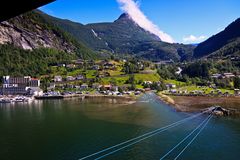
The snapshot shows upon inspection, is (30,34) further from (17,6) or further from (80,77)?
(17,6)

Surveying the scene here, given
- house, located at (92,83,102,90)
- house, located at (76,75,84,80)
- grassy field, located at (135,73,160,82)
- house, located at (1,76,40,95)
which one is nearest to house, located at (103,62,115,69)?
grassy field, located at (135,73,160,82)

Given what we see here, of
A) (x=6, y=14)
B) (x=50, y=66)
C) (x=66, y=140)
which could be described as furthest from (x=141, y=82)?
(x=6, y=14)

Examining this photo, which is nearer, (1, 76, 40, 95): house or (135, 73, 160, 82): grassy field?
(1, 76, 40, 95): house

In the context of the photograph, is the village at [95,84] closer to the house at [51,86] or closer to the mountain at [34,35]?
the house at [51,86]

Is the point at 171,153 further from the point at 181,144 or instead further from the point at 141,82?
the point at 141,82

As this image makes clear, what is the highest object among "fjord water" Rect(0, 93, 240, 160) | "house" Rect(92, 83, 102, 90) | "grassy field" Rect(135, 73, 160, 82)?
"grassy field" Rect(135, 73, 160, 82)

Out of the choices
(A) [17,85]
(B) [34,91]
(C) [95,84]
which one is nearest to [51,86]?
(A) [17,85]

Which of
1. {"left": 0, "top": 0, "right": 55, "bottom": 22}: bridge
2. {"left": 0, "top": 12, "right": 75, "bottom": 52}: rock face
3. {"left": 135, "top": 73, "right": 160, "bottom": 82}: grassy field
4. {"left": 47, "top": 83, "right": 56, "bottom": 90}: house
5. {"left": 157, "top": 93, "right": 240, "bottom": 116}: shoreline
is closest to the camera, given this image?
{"left": 0, "top": 0, "right": 55, "bottom": 22}: bridge

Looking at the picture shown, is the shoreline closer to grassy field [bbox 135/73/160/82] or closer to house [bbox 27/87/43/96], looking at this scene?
house [bbox 27/87/43/96]

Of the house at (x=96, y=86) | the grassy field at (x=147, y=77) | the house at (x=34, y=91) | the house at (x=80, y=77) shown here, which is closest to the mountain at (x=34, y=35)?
the house at (x=80, y=77)
